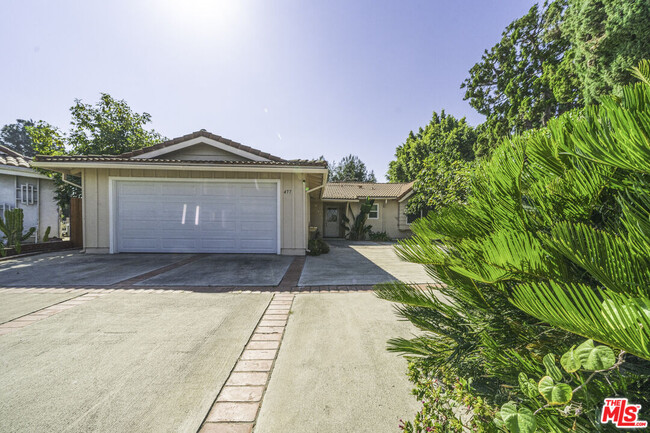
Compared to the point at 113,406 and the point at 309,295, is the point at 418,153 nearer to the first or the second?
the point at 309,295

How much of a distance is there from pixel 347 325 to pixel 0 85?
16.8 metres

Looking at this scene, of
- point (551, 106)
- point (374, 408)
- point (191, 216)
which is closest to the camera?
point (374, 408)

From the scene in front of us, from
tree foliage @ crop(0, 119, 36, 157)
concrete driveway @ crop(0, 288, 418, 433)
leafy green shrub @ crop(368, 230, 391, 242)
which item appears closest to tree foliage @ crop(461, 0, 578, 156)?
leafy green shrub @ crop(368, 230, 391, 242)

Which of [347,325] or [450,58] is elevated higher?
[450,58]

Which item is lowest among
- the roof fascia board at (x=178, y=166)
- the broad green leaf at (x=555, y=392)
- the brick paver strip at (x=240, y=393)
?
the brick paver strip at (x=240, y=393)

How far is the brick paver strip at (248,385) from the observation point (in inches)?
71.8

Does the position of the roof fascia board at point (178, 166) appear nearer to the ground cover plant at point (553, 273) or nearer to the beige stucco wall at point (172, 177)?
the beige stucco wall at point (172, 177)

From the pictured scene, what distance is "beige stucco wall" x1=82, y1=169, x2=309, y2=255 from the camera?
8.73m

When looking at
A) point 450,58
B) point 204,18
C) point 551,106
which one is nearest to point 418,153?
point 551,106

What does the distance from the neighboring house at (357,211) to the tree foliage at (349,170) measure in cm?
2725

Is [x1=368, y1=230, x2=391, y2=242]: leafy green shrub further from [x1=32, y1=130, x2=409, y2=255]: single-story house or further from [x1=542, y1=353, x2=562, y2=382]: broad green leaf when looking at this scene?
[x1=542, y1=353, x2=562, y2=382]: broad green leaf

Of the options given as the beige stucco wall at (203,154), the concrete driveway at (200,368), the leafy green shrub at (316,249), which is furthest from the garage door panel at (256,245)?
the concrete driveway at (200,368)

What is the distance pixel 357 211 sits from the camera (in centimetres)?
1745

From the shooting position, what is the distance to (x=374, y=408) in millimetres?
1946
